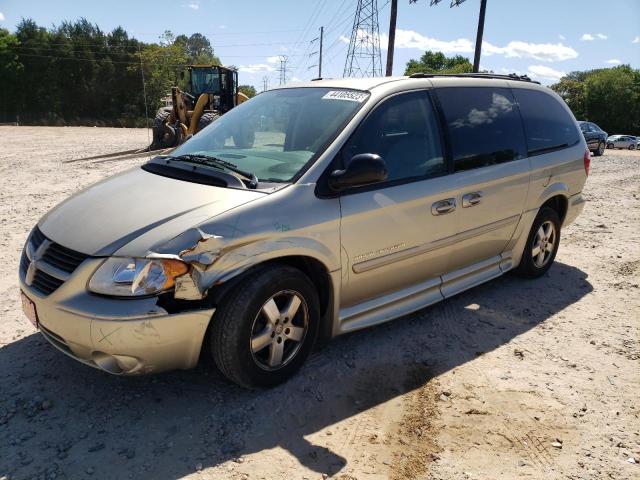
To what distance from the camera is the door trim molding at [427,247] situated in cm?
334

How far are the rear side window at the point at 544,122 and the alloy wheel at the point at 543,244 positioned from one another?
776mm

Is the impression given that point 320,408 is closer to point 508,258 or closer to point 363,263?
point 363,263

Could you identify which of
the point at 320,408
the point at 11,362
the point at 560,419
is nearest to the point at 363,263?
the point at 320,408

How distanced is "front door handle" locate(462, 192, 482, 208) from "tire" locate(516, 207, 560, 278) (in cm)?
115

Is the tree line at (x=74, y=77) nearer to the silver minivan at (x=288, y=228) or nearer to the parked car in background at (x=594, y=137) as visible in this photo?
the parked car in background at (x=594, y=137)

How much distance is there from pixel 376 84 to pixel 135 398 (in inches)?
103

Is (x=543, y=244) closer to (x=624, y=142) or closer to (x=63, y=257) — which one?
(x=63, y=257)

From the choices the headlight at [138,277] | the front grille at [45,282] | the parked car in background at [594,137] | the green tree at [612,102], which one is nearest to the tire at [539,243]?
the headlight at [138,277]

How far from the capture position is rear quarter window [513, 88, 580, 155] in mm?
4648

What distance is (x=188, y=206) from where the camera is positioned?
2.82 meters

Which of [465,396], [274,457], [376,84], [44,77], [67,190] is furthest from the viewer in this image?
[44,77]

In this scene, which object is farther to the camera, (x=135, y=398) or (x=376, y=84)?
(x=376, y=84)

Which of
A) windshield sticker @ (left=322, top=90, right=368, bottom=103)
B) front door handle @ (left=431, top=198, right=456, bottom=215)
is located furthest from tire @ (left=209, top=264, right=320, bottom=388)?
windshield sticker @ (left=322, top=90, right=368, bottom=103)

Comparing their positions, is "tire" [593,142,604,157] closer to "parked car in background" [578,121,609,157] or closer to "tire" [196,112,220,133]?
"parked car in background" [578,121,609,157]
